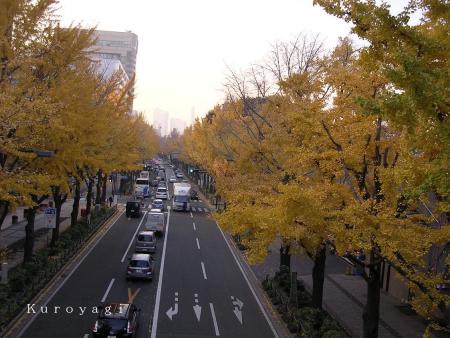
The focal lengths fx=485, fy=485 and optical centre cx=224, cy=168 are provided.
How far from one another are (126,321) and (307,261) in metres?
16.7

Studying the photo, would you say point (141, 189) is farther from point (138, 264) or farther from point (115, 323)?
point (115, 323)

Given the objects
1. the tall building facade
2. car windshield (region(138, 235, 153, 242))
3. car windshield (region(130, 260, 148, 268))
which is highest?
the tall building facade

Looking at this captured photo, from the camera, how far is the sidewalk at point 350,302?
18.5m

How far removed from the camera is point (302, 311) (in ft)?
55.2

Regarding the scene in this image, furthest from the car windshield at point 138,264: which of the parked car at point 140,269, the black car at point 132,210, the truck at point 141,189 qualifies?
the truck at point 141,189

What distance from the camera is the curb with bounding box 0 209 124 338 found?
15.3 meters

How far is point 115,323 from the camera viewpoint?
47.6 feet


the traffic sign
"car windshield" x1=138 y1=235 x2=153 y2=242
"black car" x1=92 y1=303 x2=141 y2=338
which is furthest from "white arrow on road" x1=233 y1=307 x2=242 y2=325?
the traffic sign

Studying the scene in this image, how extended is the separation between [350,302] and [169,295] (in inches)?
315

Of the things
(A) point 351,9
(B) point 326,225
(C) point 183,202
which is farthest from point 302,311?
(C) point 183,202

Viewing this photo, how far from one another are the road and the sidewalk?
2.96 m

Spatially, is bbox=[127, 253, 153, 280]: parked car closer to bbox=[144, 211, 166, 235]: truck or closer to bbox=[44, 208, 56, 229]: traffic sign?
bbox=[44, 208, 56, 229]: traffic sign

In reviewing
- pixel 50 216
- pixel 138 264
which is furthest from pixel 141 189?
pixel 138 264

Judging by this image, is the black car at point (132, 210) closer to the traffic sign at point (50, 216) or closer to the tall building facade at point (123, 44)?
the traffic sign at point (50, 216)
